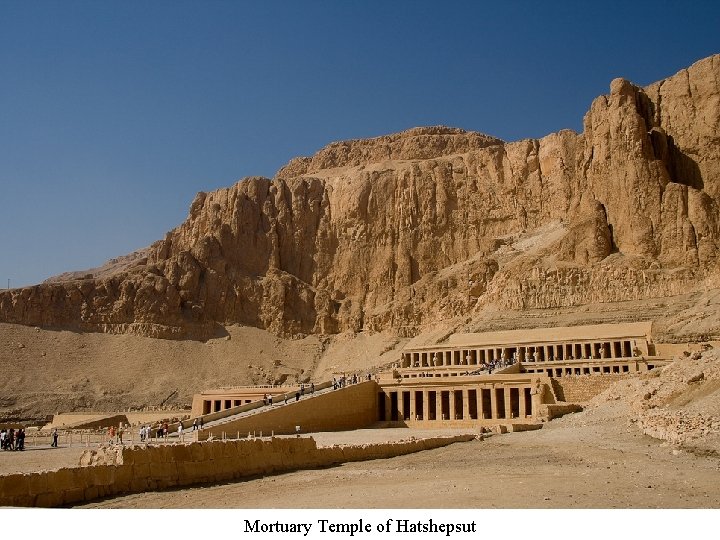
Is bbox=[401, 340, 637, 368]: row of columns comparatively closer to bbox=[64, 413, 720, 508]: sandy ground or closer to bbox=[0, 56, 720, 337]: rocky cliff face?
bbox=[0, 56, 720, 337]: rocky cliff face

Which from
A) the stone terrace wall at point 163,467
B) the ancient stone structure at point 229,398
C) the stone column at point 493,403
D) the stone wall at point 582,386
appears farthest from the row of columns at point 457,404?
the stone terrace wall at point 163,467

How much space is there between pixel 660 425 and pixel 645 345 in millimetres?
27266

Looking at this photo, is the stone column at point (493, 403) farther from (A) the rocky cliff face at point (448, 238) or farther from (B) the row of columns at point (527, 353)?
(A) the rocky cliff face at point (448, 238)

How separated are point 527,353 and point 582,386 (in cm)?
1482

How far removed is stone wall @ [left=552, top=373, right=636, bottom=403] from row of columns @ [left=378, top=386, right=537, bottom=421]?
5.65ft

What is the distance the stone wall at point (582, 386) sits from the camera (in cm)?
4079

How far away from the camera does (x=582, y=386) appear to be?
1644 inches

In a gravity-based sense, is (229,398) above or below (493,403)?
above

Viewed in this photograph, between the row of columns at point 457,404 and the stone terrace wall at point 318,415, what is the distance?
121cm

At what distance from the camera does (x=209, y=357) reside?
81000mm

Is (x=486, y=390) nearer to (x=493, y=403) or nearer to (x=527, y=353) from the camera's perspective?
(x=493, y=403)

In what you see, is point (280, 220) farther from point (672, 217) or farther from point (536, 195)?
point (672, 217)

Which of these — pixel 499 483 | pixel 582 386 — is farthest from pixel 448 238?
pixel 499 483

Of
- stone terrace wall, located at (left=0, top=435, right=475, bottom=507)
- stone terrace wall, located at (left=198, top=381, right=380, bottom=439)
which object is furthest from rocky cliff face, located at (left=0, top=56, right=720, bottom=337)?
stone terrace wall, located at (left=0, top=435, right=475, bottom=507)
